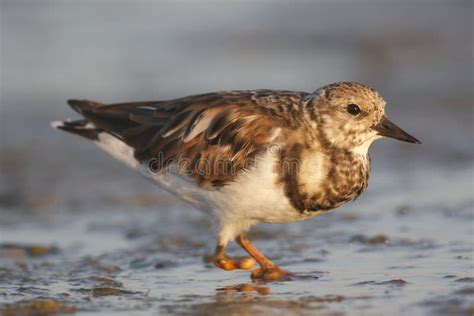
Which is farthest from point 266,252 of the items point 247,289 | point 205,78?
point 205,78

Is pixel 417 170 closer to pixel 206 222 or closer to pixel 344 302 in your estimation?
pixel 206 222

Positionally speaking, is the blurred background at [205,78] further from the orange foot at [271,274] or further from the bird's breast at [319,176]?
the orange foot at [271,274]

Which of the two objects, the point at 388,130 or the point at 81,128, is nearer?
the point at 388,130

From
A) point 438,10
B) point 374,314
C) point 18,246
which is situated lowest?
point 374,314

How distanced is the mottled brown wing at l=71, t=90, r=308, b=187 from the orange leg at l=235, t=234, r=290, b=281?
1.71 ft

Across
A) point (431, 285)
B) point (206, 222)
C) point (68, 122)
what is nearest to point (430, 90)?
point (206, 222)

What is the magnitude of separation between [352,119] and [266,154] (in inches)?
20.7

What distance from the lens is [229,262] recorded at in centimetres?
539

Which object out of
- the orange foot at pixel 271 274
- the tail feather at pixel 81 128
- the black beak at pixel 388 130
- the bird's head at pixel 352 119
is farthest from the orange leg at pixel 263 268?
the tail feather at pixel 81 128

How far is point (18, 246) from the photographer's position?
20.3 feet

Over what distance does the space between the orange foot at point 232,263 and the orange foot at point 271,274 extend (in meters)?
0.09

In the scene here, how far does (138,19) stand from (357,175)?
39.4ft

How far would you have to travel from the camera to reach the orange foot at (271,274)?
17.0 ft

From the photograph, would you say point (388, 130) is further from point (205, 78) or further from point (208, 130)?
point (205, 78)
